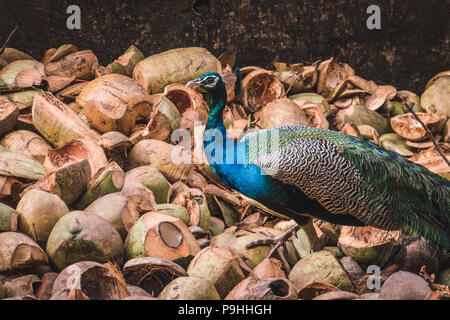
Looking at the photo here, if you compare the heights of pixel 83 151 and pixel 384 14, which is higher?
pixel 384 14

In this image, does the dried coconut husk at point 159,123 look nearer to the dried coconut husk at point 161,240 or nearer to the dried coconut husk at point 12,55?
the dried coconut husk at point 161,240

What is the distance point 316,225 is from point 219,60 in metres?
1.83

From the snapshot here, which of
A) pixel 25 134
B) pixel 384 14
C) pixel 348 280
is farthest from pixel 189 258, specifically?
pixel 384 14

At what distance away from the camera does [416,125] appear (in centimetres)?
396

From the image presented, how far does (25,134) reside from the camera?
3.33 meters

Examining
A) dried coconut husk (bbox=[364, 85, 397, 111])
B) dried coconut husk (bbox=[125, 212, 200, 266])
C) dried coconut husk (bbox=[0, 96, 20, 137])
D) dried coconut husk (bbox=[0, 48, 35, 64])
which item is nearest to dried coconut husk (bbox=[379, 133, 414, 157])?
dried coconut husk (bbox=[364, 85, 397, 111])

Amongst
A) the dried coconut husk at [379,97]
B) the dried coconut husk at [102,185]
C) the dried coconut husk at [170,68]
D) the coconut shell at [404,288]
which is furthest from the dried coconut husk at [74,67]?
the coconut shell at [404,288]

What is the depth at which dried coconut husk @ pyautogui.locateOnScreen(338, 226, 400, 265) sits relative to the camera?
109 inches

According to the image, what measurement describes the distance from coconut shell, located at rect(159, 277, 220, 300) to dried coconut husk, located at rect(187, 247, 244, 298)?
16 centimetres

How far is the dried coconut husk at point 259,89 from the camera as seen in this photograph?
411cm

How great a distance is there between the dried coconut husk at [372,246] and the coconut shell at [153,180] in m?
1.02

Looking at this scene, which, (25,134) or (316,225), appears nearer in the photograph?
(316,225)

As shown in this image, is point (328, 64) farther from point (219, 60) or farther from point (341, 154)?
→ point (341, 154)
